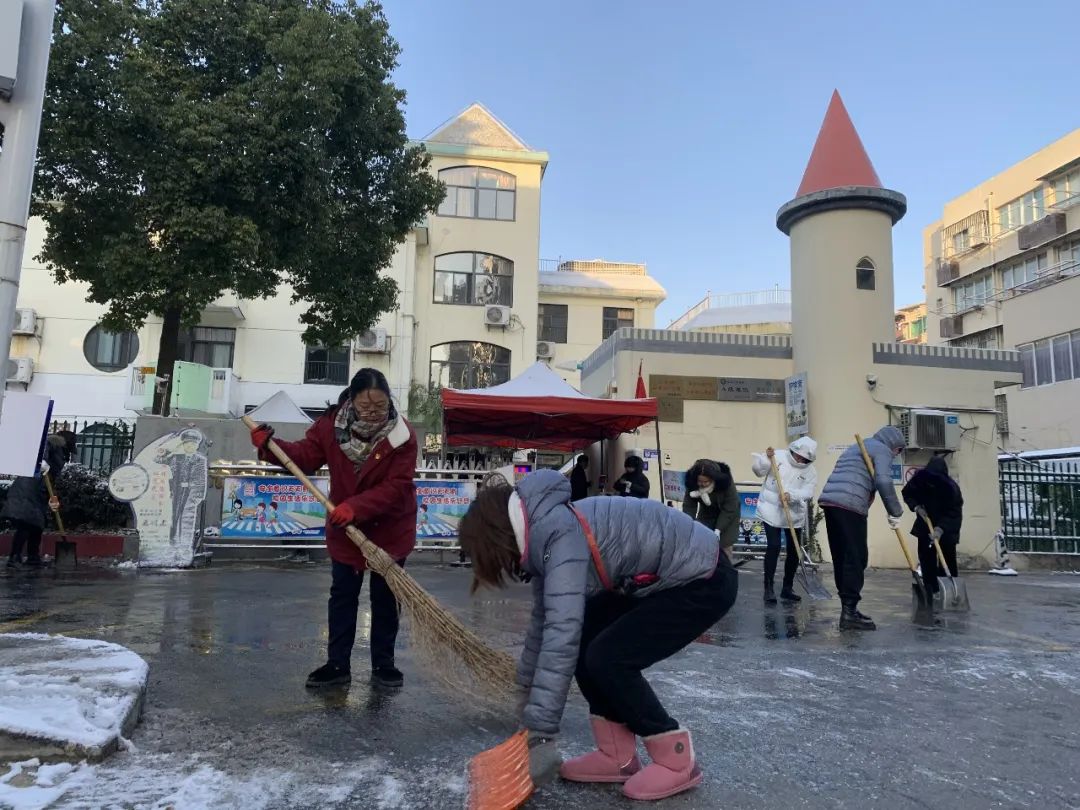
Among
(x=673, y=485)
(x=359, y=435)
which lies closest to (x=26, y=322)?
(x=673, y=485)

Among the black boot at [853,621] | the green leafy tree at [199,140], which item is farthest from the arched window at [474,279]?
the black boot at [853,621]

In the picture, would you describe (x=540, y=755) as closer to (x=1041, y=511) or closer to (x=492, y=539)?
(x=492, y=539)

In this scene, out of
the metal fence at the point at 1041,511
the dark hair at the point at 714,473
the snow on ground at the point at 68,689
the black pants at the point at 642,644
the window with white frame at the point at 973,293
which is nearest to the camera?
the black pants at the point at 642,644

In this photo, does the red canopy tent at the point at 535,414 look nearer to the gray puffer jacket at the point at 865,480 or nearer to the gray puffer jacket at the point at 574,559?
the gray puffer jacket at the point at 865,480

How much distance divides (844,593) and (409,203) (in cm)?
1051

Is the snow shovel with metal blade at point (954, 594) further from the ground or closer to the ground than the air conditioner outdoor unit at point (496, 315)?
closer to the ground

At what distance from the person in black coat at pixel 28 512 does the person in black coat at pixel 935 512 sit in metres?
9.58

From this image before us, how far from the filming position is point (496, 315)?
91.4 ft

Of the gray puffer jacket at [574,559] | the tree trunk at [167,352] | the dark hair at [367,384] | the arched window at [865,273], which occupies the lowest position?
the gray puffer jacket at [574,559]

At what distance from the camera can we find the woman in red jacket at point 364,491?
4.10m

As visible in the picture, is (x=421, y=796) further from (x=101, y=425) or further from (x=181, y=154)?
(x=101, y=425)

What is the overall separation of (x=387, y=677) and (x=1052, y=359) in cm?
2555

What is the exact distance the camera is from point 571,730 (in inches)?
138

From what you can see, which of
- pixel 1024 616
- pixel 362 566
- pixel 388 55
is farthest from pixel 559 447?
pixel 362 566
